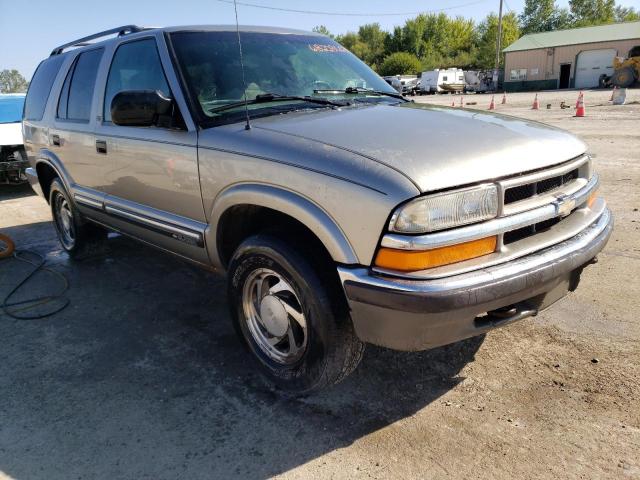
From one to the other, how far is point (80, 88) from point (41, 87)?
1171 millimetres

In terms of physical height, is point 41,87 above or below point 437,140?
above

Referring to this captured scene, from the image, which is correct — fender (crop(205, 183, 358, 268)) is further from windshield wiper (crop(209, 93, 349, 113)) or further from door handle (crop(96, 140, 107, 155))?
door handle (crop(96, 140, 107, 155))

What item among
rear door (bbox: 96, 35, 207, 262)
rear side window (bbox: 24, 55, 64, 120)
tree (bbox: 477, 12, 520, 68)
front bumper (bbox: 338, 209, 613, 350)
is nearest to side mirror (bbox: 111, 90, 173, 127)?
rear door (bbox: 96, 35, 207, 262)

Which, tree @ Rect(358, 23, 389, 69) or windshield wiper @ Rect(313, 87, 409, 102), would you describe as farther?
tree @ Rect(358, 23, 389, 69)

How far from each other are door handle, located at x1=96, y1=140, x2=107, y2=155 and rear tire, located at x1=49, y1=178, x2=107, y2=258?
3.41 ft

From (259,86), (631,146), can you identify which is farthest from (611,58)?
(259,86)

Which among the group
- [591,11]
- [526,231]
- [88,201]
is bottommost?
[88,201]

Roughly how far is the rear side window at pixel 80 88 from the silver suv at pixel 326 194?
171 mm

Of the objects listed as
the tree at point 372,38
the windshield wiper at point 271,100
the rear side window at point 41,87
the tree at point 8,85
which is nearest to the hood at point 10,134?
the tree at point 8,85

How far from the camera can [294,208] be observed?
2.33m

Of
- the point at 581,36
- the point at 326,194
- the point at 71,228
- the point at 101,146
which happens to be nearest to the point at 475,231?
the point at 326,194

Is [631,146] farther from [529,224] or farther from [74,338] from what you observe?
[74,338]

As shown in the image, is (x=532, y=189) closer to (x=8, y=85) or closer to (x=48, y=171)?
(x=48, y=171)

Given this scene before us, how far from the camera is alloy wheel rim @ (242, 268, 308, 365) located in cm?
263
